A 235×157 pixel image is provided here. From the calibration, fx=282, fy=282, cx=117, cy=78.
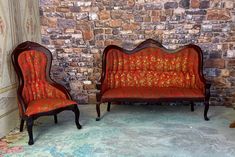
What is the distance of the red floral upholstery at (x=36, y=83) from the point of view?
3.83 metres

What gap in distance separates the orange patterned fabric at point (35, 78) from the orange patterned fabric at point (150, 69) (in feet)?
3.02

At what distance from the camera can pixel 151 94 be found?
4.06 meters

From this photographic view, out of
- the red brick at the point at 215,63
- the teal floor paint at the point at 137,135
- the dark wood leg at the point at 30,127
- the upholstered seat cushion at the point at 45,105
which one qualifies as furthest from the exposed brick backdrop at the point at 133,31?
the dark wood leg at the point at 30,127

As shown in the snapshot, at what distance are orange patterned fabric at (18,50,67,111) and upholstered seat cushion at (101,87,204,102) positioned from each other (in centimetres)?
69

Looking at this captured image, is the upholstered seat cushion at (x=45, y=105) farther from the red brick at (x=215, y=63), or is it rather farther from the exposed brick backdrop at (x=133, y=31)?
the red brick at (x=215, y=63)

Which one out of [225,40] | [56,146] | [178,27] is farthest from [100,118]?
[225,40]

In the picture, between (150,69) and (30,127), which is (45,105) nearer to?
(30,127)

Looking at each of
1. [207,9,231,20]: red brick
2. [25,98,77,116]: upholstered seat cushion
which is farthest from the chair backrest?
[207,9,231,20]: red brick

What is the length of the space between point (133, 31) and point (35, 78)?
1775mm

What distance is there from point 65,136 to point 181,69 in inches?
84.6

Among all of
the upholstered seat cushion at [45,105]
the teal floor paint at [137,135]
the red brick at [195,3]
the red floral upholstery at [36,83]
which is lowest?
the teal floor paint at [137,135]

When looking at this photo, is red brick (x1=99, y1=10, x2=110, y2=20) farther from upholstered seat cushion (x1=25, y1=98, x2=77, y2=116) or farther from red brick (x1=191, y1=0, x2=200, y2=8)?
upholstered seat cushion (x1=25, y1=98, x2=77, y2=116)

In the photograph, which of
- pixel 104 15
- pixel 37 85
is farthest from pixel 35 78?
pixel 104 15

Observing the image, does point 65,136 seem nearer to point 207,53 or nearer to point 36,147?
point 36,147
